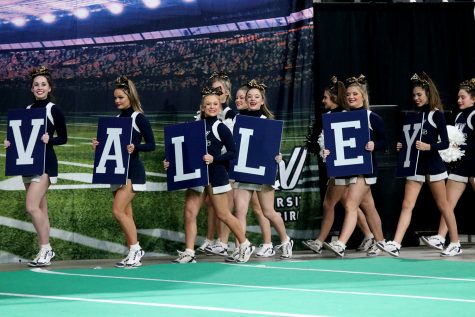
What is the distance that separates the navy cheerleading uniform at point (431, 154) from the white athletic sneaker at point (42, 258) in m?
3.68

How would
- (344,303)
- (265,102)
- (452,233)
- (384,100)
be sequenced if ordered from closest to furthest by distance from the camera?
(344,303) → (452,233) → (265,102) → (384,100)

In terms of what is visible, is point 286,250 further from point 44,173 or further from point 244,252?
point 44,173

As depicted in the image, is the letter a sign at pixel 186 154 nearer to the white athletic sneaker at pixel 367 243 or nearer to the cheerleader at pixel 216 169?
the cheerleader at pixel 216 169

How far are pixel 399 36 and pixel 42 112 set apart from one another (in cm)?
447

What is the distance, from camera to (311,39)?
11.3 m

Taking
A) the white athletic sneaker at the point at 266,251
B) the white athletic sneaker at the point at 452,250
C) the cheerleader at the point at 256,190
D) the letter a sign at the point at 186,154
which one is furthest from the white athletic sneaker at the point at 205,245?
the white athletic sneaker at the point at 452,250

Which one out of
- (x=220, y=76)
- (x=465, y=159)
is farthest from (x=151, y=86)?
(x=465, y=159)

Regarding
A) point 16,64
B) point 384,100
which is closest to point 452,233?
point 384,100

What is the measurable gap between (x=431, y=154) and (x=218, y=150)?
224cm

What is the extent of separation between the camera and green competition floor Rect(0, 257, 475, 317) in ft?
22.0

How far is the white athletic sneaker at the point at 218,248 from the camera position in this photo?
35.0 ft

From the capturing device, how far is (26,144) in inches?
381

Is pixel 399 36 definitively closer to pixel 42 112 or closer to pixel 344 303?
pixel 42 112

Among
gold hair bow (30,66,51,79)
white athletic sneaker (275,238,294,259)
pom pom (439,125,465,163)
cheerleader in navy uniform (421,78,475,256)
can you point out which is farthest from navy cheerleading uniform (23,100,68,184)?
pom pom (439,125,465,163)
